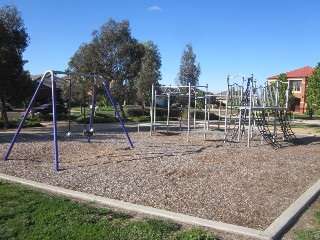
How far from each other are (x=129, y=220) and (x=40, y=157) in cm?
553

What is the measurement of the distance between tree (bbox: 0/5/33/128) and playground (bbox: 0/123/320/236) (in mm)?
5307

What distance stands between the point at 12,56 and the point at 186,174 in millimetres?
11871

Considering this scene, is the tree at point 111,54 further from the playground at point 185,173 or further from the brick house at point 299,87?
the brick house at point 299,87

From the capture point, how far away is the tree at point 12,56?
52.1 ft

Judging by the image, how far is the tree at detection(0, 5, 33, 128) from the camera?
52.1 ft

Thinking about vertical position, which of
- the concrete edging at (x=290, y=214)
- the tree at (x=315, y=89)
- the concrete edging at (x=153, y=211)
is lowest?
the concrete edging at (x=290, y=214)

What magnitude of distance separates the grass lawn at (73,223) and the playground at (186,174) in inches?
30.1

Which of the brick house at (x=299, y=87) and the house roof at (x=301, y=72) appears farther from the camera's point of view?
the house roof at (x=301, y=72)

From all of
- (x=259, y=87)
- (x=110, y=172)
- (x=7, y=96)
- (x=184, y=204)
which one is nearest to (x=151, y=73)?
(x=7, y=96)

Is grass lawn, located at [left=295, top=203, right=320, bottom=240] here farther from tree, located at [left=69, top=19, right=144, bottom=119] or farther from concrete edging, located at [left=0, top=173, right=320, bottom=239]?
tree, located at [left=69, top=19, right=144, bottom=119]

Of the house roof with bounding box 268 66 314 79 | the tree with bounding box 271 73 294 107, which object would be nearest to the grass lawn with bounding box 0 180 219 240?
the tree with bounding box 271 73 294 107

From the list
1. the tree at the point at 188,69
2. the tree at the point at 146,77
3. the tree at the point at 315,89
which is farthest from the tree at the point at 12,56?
the tree at the point at 188,69

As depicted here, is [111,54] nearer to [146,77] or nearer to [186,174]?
[146,77]

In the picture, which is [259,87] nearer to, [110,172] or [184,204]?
[110,172]
